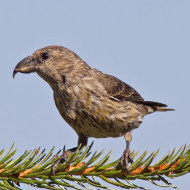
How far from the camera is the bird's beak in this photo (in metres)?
5.88

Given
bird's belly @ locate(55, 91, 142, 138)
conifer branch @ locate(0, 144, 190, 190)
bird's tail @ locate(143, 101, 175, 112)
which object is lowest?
conifer branch @ locate(0, 144, 190, 190)

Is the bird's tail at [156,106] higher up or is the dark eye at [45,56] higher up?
the bird's tail at [156,106]

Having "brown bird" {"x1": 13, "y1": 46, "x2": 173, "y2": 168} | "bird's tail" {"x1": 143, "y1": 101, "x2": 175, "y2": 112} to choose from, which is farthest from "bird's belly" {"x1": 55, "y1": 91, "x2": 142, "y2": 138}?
"bird's tail" {"x1": 143, "y1": 101, "x2": 175, "y2": 112}

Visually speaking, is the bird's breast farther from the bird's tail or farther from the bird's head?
the bird's tail

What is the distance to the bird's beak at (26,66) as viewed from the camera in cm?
588

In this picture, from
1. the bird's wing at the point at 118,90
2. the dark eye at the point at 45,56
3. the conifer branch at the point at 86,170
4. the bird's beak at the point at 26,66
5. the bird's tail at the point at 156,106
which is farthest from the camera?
the bird's tail at the point at 156,106

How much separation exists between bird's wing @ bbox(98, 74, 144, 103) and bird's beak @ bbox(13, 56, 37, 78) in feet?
3.92

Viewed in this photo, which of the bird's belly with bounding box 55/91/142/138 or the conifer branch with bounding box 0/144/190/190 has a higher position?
the bird's belly with bounding box 55/91/142/138

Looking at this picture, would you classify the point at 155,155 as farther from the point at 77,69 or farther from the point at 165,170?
the point at 77,69

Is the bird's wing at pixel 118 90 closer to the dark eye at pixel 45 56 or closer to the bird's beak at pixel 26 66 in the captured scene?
the dark eye at pixel 45 56

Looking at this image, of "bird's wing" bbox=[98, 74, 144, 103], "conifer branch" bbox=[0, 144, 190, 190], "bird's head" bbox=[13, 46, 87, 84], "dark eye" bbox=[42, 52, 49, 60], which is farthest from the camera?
"bird's wing" bbox=[98, 74, 144, 103]

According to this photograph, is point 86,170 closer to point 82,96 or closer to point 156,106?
point 82,96

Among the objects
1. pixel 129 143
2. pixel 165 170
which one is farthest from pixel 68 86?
pixel 165 170

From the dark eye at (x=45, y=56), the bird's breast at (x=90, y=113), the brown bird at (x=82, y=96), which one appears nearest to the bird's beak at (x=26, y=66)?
the brown bird at (x=82, y=96)
